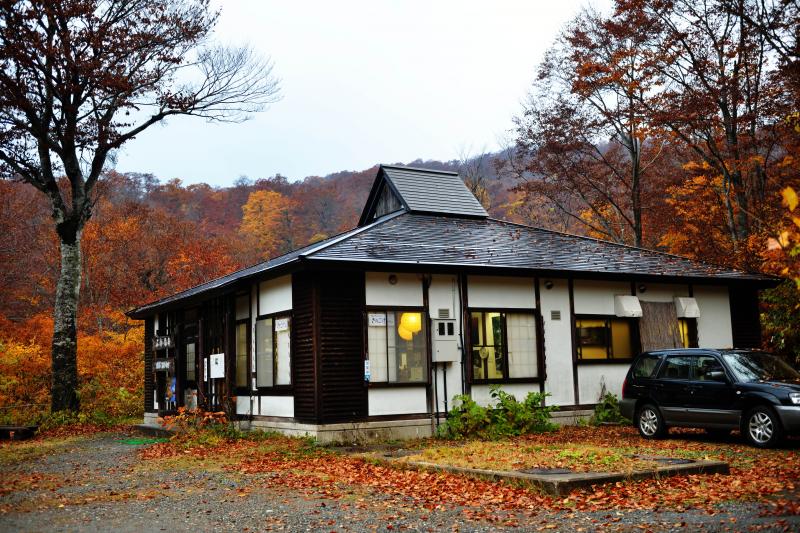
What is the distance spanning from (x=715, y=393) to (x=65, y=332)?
658 inches

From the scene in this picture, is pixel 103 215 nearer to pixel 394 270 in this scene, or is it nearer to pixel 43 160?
pixel 43 160

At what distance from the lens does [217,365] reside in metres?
17.2

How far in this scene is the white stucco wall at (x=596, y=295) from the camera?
1731 cm

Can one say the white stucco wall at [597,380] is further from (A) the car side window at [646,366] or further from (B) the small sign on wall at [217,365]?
(B) the small sign on wall at [217,365]

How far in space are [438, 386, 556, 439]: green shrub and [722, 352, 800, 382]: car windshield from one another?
399 centimetres

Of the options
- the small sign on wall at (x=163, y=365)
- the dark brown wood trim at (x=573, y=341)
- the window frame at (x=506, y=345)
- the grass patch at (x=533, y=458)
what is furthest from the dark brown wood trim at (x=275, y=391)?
the dark brown wood trim at (x=573, y=341)

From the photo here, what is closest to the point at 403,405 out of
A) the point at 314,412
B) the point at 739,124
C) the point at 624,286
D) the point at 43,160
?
the point at 314,412

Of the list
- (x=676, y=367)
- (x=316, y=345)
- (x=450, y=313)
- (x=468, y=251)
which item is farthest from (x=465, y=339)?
(x=676, y=367)

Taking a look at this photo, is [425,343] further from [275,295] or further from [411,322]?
[275,295]

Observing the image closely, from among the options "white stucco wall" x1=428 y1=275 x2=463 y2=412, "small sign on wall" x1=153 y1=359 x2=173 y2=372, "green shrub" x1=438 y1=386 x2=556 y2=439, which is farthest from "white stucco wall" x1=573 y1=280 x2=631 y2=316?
"small sign on wall" x1=153 y1=359 x2=173 y2=372

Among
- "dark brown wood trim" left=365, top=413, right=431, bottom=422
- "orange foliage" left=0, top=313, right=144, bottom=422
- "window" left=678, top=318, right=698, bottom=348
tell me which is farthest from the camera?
"orange foliage" left=0, top=313, right=144, bottom=422

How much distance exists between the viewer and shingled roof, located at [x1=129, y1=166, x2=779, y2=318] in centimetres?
1521

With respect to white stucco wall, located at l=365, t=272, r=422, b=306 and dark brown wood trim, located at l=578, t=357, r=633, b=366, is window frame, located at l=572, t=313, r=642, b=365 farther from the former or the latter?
white stucco wall, located at l=365, t=272, r=422, b=306

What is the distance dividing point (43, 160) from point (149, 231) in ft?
56.6
